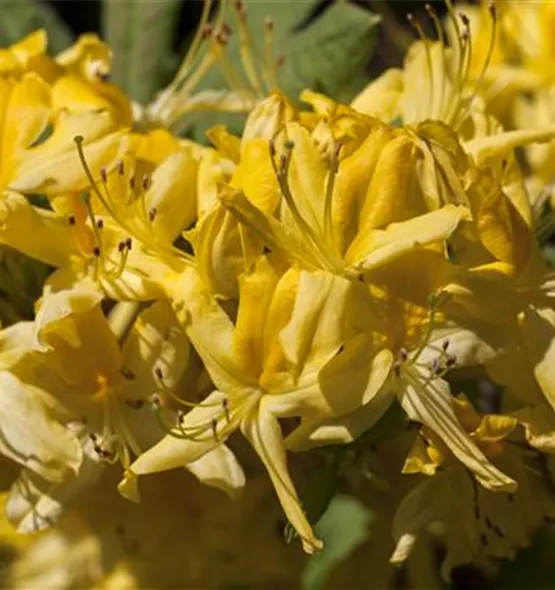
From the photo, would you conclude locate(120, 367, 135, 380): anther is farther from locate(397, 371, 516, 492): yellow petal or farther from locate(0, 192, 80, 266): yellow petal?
locate(397, 371, 516, 492): yellow petal

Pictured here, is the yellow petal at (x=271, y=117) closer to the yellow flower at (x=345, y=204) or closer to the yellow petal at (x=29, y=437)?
the yellow flower at (x=345, y=204)

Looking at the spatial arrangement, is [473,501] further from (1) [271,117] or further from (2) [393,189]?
(1) [271,117]

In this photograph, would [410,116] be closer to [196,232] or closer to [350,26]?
[350,26]

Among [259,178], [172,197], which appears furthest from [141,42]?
[259,178]

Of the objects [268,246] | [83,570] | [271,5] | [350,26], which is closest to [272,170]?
[268,246]

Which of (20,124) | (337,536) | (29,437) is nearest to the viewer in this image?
(29,437)

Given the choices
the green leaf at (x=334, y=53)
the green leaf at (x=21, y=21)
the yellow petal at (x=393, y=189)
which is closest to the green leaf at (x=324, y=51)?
the green leaf at (x=334, y=53)

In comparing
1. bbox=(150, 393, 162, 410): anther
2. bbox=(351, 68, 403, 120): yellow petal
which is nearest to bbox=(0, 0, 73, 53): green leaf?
bbox=(351, 68, 403, 120): yellow petal
